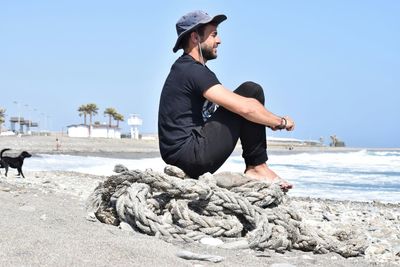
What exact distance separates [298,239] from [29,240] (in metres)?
1.66

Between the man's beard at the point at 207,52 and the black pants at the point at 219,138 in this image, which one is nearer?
the black pants at the point at 219,138

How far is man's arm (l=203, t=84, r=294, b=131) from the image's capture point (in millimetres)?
3551

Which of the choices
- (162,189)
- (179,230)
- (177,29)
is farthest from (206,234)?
(177,29)

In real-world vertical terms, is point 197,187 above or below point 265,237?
above

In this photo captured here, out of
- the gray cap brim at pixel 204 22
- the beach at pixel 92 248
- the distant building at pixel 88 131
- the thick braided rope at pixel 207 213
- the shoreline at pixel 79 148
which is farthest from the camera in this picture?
the distant building at pixel 88 131

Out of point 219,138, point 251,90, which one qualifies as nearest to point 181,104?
point 219,138

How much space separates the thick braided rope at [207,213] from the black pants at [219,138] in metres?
0.18

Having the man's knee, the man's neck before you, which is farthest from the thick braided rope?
the man's neck

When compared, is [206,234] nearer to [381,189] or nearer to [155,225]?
[155,225]

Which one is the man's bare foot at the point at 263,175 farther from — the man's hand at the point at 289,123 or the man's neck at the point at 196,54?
the man's neck at the point at 196,54

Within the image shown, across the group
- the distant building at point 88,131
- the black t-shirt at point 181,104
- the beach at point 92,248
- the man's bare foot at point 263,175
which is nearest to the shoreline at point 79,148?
the distant building at point 88,131

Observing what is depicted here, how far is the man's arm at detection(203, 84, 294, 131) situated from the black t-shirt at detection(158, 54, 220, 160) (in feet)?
0.30

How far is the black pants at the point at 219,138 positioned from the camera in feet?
12.0

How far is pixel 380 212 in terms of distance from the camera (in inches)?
306
